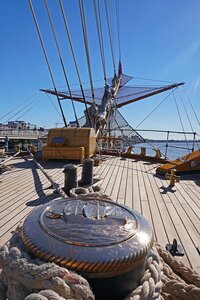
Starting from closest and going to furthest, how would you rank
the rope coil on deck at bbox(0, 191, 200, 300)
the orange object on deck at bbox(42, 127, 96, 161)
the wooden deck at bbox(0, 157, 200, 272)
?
the rope coil on deck at bbox(0, 191, 200, 300), the wooden deck at bbox(0, 157, 200, 272), the orange object on deck at bbox(42, 127, 96, 161)

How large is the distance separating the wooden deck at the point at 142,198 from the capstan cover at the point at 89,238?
3.20 ft

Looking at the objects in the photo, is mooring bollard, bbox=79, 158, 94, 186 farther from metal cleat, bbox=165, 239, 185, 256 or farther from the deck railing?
the deck railing

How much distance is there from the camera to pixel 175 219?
2.52 metres

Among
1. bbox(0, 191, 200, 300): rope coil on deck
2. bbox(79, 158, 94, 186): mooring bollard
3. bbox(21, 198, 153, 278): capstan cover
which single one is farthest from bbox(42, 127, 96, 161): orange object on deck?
bbox(0, 191, 200, 300): rope coil on deck

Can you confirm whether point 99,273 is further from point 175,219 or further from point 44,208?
point 175,219

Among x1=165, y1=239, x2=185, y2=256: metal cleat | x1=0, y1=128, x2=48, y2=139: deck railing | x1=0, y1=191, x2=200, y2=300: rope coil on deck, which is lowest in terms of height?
x1=165, y1=239, x2=185, y2=256: metal cleat

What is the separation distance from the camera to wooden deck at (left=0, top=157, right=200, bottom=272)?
2119 mm

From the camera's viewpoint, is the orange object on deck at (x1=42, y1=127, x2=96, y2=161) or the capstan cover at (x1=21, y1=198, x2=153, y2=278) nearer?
the capstan cover at (x1=21, y1=198, x2=153, y2=278)

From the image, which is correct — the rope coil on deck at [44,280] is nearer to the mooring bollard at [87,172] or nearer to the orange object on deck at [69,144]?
the mooring bollard at [87,172]

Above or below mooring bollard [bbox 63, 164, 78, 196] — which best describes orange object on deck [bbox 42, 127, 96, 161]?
above

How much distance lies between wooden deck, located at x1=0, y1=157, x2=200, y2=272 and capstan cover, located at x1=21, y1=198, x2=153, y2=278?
976 mm

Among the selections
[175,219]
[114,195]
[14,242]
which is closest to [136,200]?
[114,195]

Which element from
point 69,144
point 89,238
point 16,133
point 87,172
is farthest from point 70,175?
point 16,133

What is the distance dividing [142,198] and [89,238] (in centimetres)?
247
